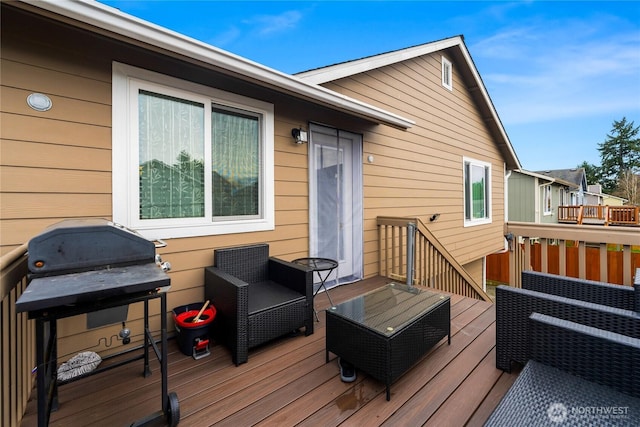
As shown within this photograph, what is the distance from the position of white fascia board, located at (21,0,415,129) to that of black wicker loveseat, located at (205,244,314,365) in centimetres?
169

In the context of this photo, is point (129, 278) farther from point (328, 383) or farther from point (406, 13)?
point (406, 13)

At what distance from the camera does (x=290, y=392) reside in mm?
1846

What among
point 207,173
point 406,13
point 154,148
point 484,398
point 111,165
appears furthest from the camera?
point 406,13

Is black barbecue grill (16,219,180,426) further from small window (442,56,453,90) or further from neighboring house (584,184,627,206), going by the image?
neighboring house (584,184,627,206)

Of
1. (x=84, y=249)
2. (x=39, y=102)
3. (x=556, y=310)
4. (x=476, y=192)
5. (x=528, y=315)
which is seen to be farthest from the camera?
(x=476, y=192)

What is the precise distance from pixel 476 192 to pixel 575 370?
6857 mm

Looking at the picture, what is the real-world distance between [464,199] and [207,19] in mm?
7002

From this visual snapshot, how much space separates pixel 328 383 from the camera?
1931 millimetres

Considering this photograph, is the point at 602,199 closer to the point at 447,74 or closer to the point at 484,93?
the point at 484,93

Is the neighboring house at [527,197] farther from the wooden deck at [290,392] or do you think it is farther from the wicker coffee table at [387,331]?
the wooden deck at [290,392]

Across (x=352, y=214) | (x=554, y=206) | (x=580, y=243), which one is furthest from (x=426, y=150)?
(x=554, y=206)

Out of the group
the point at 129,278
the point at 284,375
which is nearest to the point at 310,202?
the point at 284,375

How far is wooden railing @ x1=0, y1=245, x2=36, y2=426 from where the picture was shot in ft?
4.24

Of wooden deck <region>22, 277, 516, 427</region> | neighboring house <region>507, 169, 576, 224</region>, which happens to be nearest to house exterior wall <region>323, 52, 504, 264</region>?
wooden deck <region>22, 277, 516, 427</region>
